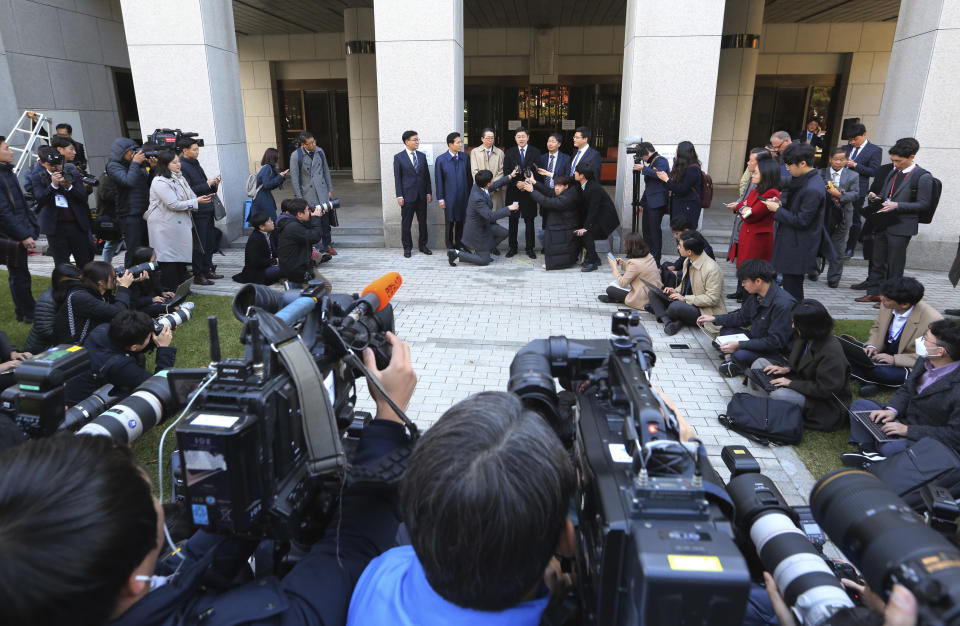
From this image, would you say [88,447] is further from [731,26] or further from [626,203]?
[731,26]

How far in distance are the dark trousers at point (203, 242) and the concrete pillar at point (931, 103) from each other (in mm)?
10261

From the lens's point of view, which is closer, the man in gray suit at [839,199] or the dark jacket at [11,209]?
the dark jacket at [11,209]

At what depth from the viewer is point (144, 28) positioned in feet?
32.7

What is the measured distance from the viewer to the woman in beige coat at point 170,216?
7.21 metres

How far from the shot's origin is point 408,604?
1302 millimetres

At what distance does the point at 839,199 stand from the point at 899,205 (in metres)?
1.31

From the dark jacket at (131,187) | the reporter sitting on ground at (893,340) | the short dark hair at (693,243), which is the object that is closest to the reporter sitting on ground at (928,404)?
the reporter sitting on ground at (893,340)

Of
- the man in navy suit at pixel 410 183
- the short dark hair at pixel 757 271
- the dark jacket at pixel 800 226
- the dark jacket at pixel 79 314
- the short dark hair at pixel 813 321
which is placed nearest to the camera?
the short dark hair at pixel 813 321

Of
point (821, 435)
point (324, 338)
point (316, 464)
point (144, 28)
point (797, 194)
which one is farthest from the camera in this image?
point (144, 28)

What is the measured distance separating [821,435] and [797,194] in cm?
289

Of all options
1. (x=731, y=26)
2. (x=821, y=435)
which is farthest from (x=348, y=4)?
(x=821, y=435)

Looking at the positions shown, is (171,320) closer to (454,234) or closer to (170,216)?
(170,216)

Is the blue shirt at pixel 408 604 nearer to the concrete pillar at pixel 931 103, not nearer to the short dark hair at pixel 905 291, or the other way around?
the short dark hair at pixel 905 291

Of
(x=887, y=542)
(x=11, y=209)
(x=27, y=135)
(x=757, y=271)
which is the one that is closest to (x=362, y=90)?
(x=27, y=135)
